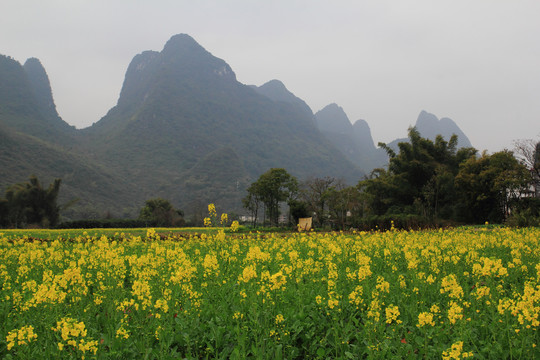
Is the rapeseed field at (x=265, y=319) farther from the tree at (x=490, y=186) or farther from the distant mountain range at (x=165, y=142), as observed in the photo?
the distant mountain range at (x=165, y=142)

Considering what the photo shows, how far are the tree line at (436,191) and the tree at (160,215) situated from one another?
12.1m

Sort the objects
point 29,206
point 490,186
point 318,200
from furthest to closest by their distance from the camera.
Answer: point 318,200, point 29,206, point 490,186

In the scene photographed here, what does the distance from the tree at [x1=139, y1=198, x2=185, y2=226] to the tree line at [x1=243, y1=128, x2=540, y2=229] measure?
39.6 feet

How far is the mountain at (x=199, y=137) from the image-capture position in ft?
312

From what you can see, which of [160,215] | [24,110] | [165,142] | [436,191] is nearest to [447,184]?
[436,191]

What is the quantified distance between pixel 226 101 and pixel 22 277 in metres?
172

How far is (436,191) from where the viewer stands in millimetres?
35438

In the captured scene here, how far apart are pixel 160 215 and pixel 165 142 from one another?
246ft

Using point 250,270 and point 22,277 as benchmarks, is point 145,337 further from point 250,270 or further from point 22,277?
point 22,277

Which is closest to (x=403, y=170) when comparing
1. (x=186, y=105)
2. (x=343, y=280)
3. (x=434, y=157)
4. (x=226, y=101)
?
(x=434, y=157)

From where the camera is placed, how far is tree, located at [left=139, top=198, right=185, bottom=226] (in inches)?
1834

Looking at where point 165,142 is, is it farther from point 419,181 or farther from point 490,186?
point 490,186

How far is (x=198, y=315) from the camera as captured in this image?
4605 millimetres

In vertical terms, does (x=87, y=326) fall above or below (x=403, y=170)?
below
